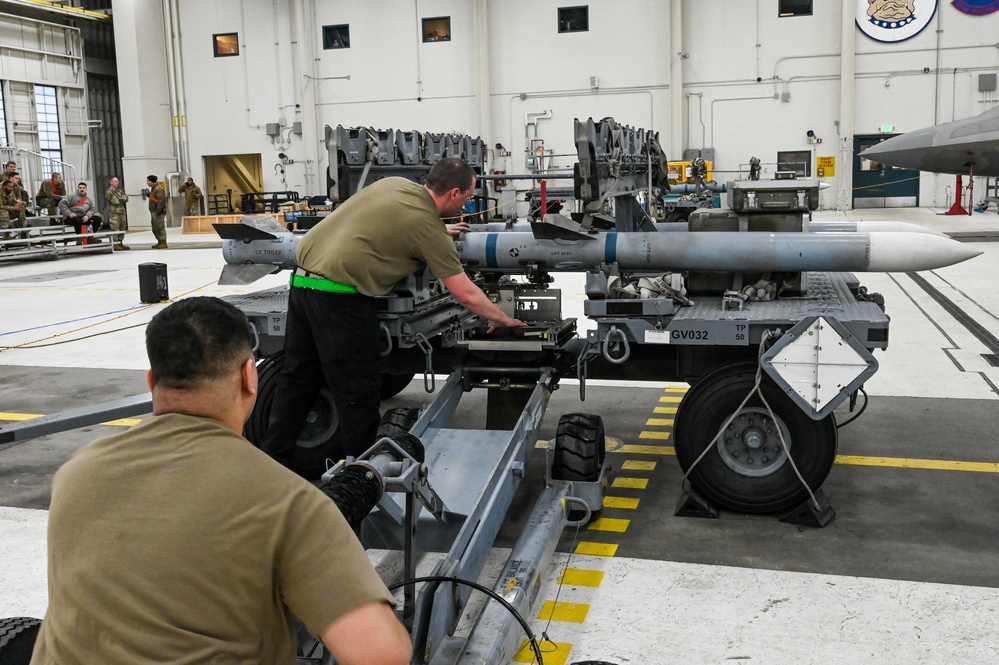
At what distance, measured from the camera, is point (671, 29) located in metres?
27.9

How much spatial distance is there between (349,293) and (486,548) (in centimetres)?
164

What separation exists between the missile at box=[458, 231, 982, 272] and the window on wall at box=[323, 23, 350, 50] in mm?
26728

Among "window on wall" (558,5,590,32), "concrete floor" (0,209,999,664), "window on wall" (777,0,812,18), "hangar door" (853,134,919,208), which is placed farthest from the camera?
"window on wall" (558,5,590,32)

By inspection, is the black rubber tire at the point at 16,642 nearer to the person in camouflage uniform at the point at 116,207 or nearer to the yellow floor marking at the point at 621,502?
the yellow floor marking at the point at 621,502

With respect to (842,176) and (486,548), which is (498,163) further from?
(486,548)

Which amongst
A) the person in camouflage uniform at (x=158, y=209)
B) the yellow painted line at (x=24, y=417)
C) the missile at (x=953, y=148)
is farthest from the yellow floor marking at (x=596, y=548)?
the person in camouflage uniform at (x=158, y=209)

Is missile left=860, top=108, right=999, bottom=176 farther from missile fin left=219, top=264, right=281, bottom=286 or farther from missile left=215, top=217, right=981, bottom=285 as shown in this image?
missile fin left=219, top=264, right=281, bottom=286

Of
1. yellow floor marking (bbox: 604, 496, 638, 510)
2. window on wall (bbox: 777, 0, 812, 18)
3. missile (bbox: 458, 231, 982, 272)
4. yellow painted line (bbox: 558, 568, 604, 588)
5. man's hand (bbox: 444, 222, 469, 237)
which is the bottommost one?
yellow painted line (bbox: 558, 568, 604, 588)

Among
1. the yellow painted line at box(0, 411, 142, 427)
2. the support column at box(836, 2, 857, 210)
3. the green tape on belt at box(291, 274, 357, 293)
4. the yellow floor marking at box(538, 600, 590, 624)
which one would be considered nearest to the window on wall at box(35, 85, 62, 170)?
the support column at box(836, 2, 857, 210)

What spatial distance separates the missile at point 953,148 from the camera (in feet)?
40.2

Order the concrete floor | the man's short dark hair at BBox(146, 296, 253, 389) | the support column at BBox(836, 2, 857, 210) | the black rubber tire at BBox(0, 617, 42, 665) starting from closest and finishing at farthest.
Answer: the man's short dark hair at BBox(146, 296, 253, 389), the black rubber tire at BBox(0, 617, 42, 665), the concrete floor, the support column at BBox(836, 2, 857, 210)

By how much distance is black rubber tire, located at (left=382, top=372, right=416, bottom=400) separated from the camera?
8000mm

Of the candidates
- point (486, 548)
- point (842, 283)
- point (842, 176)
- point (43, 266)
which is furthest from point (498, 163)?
point (486, 548)

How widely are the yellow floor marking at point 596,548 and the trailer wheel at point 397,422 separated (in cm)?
124
